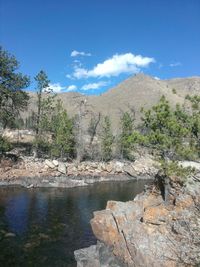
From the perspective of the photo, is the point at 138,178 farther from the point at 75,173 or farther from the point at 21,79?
the point at 21,79

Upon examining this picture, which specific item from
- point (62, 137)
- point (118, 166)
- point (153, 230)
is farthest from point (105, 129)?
point (153, 230)

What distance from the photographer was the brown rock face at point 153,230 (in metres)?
23.4

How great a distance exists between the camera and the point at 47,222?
36.4 metres

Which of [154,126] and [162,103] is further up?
[162,103]

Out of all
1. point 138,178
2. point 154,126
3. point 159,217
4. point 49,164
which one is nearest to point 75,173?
point 49,164

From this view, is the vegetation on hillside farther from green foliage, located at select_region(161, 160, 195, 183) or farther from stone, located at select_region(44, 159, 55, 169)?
stone, located at select_region(44, 159, 55, 169)

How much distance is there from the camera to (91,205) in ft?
152

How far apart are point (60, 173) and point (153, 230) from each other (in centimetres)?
4272

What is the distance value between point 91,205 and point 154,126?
1852cm

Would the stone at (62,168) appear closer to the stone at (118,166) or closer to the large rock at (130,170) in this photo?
the stone at (118,166)

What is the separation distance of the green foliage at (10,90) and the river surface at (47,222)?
1301 cm

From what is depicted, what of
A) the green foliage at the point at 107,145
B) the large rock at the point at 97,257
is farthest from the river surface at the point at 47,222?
the green foliage at the point at 107,145

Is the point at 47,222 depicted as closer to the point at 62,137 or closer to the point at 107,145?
the point at 62,137

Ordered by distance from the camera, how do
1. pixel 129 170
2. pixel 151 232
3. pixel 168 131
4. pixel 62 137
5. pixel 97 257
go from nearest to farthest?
pixel 151 232, pixel 97 257, pixel 168 131, pixel 62 137, pixel 129 170
